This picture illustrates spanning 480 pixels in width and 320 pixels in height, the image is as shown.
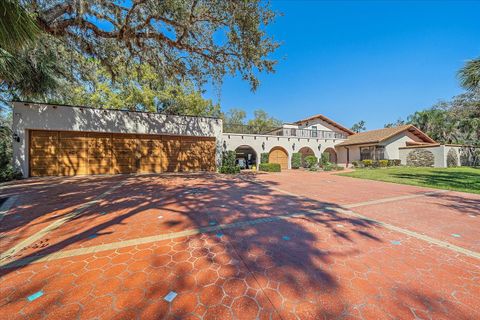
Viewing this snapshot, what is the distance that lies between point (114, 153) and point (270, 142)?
14.0m

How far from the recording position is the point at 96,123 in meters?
11.7

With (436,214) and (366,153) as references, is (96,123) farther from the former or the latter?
(366,153)

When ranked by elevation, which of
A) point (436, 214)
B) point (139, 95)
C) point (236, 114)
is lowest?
point (436, 214)

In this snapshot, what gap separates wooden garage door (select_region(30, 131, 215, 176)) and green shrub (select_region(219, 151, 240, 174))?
0.90 metres

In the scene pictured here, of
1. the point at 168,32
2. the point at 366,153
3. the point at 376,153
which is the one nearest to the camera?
the point at 168,32

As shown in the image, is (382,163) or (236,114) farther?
(236,114)

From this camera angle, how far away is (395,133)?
21.0m

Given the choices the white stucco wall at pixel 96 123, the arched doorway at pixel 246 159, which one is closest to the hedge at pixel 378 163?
the arched doorway at pixel 246 159

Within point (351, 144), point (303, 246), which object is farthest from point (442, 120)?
point (303, 246)

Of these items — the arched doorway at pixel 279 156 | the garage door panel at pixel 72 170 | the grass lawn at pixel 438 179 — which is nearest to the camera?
the grass lawn at pixel 438 179

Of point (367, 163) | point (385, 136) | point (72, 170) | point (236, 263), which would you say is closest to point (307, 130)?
point (367, 163)

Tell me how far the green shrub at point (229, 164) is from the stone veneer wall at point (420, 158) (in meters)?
20.1

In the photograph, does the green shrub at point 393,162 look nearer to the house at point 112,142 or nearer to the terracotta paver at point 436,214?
the house at point 112,142

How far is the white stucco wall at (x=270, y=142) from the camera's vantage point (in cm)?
1836
